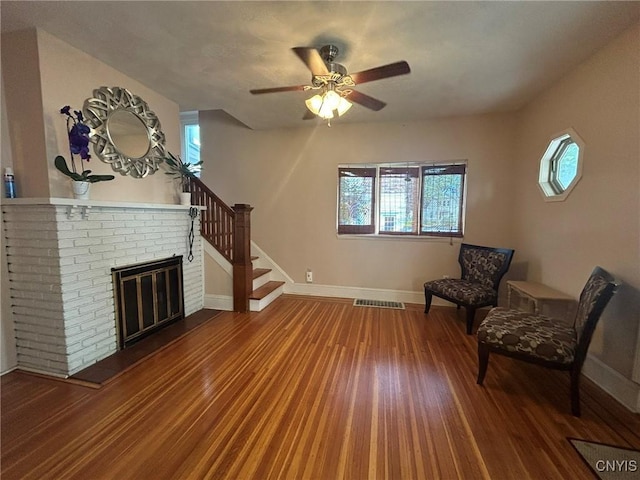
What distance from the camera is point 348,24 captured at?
6.11 feet

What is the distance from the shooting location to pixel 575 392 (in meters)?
1.77

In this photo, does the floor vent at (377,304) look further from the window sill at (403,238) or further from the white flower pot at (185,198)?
the white flower pot at (185,198)

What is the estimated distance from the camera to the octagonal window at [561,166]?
8.04 feet

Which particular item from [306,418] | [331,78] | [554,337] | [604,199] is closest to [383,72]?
[331,78]

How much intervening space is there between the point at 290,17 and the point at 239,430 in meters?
2.62

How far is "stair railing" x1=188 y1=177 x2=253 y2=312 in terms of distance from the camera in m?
3.58

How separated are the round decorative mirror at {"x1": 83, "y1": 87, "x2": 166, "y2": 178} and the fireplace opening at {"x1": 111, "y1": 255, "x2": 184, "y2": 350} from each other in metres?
0.99

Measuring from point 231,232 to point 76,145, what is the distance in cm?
185

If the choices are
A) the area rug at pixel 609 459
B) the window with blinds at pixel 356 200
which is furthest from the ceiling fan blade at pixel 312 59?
the area rug at pixel 609 459

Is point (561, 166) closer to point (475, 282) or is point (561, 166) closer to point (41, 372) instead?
point (475, 282)

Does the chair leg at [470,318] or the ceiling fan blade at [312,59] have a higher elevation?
the ceiling fan blade at [312,59]

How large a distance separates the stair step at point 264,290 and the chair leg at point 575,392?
306 centimetres

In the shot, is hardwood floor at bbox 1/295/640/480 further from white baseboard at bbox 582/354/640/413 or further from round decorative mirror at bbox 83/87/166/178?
round decorative mirror at bbox 83/87/166/178

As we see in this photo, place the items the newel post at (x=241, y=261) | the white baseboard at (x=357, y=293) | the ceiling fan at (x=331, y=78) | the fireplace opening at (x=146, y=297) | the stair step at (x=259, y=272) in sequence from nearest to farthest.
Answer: the ceiling fan at (x=331, y=78), the fireplace opening at (x=146, y=297), the newel post at (x=241, y=261), the white baseboard at (x=357, y=293), the stair step at (x=259, y=272)
